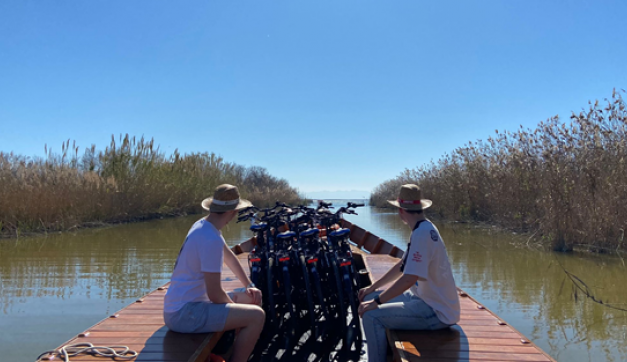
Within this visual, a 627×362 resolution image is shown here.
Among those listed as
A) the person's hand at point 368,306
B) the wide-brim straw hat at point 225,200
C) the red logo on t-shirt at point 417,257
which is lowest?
the person's hand at point 368,306

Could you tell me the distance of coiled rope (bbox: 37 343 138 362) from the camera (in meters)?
2.75

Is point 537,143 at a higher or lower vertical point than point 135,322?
higher

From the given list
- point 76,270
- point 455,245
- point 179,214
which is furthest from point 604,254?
point 179,214

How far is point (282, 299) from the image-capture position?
414cm

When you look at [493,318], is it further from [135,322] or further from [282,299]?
[135,322]

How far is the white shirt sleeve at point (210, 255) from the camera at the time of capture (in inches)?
110

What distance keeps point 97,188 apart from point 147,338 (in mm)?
14648

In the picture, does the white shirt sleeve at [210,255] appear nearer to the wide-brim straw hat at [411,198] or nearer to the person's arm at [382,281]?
the person's arm at [382,281]

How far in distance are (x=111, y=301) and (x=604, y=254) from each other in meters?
9.68

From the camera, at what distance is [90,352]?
9.25 feet

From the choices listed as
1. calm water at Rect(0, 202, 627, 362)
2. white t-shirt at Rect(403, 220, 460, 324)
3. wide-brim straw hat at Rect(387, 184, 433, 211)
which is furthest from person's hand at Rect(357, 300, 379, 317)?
calm water at Rect(0, 202, 627, 362)

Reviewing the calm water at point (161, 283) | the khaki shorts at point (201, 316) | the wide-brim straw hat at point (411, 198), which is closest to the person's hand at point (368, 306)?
the wide-brim straw hat at point (411, 198)

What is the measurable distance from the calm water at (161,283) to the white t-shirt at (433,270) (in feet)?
7.13

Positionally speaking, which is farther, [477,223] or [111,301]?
[477,223]
